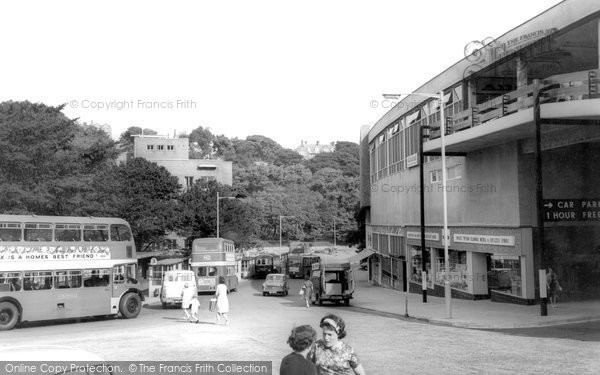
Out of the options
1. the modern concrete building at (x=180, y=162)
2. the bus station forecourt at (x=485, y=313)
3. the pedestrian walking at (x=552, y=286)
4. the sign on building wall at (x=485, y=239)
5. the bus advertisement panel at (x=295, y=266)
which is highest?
the modern concrete building at (x=180, y=162)

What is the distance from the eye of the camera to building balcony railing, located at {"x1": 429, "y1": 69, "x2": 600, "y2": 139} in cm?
2147

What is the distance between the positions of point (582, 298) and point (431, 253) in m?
11.0

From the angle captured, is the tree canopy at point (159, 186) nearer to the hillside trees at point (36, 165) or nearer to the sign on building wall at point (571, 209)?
the hillside trees at point (36, 165)

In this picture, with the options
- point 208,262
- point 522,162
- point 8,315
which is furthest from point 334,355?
point 208,262

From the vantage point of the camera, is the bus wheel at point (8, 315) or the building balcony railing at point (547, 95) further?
the bus wheel at point (8, 315)

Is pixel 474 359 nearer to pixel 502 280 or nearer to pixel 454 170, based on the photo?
pixel 502 280

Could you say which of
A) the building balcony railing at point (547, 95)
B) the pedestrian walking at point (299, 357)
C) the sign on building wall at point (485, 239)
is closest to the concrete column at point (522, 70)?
the building balcony railing at point (547, 95)

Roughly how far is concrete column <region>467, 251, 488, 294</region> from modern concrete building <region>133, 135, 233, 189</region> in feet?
174

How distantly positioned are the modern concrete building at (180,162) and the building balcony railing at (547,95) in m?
55.6

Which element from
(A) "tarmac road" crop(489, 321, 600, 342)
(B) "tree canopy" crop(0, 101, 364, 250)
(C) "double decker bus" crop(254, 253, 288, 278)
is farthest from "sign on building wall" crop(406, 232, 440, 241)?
(C) "double decker bus" crop(254, 253, 288, 278)

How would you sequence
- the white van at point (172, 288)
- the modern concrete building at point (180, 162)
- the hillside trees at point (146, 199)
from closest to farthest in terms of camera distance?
the white van at point (172, 288) < the hillside trees at point (146, 199) < the modern concrete building at point (180, 162)

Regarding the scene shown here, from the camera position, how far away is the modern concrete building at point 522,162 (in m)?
22.8

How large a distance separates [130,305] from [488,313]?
15.9m

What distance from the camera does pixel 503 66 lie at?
2931 centimetres
